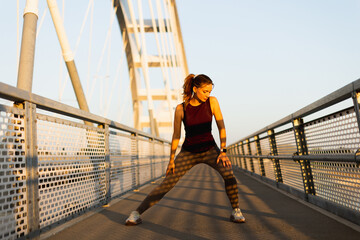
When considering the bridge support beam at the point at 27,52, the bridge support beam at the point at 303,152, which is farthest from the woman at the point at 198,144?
the bridge support beam at the point at 27,52

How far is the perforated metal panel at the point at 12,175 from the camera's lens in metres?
1.91

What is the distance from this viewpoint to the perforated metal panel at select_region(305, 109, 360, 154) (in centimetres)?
228

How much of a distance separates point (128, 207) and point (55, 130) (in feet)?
5.03

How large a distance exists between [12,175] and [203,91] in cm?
168

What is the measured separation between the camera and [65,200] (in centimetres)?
274

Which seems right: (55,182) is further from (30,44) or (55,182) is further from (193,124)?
(30,44)

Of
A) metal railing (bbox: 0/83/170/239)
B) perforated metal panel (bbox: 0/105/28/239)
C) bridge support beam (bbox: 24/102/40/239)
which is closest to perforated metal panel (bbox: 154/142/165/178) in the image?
metal railing (bbox: 0/83/170/239)

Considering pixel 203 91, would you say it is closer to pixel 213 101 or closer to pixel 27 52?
pixel 213 101

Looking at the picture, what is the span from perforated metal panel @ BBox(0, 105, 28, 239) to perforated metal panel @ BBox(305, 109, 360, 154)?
2.51 m

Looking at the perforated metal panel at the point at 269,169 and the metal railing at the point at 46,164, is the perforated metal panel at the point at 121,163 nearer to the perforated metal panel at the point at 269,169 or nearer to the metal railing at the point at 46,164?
the metal railing at the point at 46,164

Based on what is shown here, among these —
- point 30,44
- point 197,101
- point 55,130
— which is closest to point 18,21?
point 30,44

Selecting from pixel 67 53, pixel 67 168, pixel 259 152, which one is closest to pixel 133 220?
pixel 67 168

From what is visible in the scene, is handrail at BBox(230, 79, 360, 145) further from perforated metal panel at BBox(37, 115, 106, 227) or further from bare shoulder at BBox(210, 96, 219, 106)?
perforated metal panel at BBox(37, 115, 106, 227)

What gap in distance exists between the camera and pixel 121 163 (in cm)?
465
